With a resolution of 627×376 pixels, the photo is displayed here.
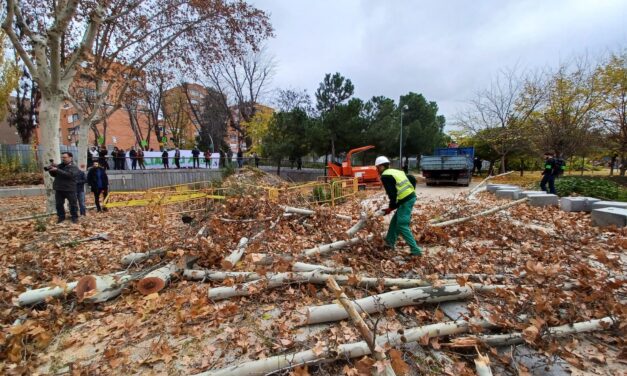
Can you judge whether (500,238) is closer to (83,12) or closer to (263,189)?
(263,189)

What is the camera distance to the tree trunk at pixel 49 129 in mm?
7836

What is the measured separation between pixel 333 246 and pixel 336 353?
2435 millimetres

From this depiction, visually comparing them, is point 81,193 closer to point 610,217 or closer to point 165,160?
point 165,160

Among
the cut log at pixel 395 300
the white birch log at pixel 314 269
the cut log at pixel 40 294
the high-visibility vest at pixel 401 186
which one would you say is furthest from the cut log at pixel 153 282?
the high-visibility vest at pixel 401 186

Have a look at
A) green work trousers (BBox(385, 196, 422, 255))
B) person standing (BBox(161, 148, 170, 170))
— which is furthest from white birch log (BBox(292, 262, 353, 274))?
person standing (BBox(161, 148, 170, 170))

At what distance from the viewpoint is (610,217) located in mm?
5895

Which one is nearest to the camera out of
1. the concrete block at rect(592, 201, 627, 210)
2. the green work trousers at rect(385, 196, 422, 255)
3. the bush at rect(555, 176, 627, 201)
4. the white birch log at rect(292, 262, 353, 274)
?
the white birch log at rect(292, 262, 353, 274)

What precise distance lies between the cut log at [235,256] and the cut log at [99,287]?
117 cm

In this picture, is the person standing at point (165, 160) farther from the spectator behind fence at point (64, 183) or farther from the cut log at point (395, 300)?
the cut log at point (395, 300)

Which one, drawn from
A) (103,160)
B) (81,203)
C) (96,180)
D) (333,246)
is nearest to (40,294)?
(333,246)

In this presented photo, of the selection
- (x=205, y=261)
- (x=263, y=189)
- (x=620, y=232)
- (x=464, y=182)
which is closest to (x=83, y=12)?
(x=263, y=189)

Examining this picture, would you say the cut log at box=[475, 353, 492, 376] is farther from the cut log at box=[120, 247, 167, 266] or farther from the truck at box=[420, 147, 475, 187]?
the truck at box=[420, 147, 475, 187]

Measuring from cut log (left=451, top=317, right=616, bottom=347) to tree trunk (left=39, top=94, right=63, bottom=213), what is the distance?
9833mm

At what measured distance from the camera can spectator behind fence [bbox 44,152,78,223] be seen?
276 inches
